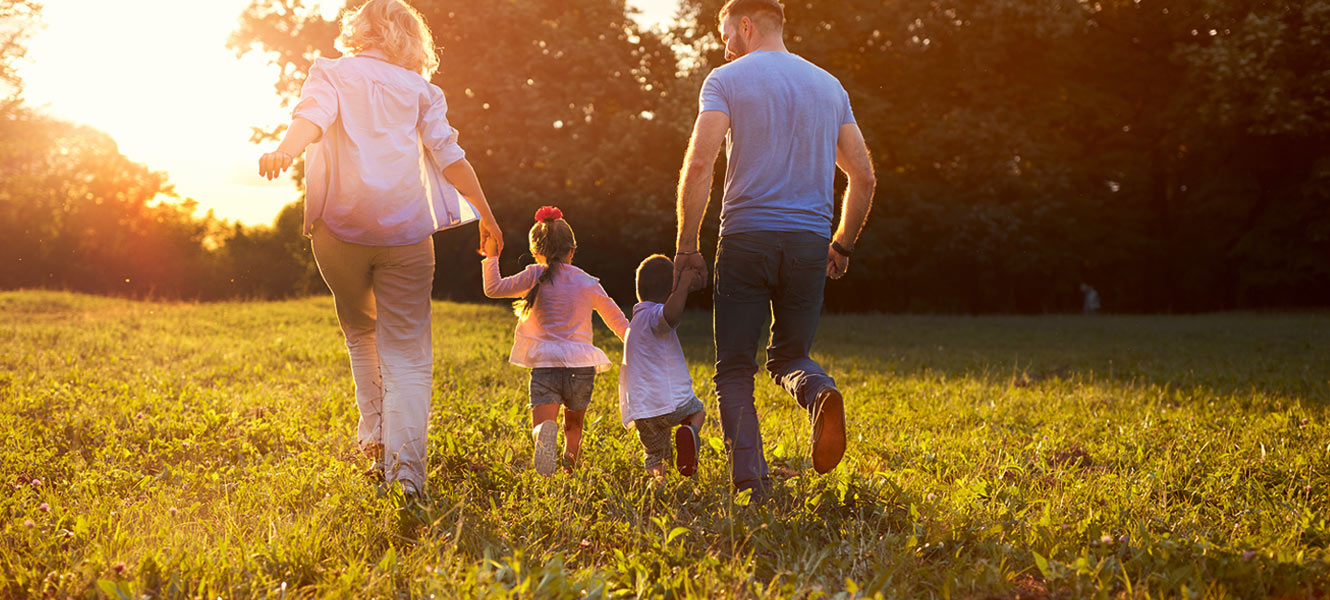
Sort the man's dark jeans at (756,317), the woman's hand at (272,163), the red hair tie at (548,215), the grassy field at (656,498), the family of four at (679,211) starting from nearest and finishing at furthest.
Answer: the grassy field at (656,498)
the woman's hand at (272,163)
the family of four at (679,211)
the man's dark jeans at (756,317)
the red hair tie at (548,215)

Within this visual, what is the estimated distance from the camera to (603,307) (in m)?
4.54

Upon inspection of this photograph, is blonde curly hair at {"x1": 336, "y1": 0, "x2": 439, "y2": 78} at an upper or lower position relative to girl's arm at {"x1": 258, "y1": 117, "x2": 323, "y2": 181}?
upper

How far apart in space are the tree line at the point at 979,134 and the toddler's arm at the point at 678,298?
56.9 feet

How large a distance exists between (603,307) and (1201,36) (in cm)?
2639

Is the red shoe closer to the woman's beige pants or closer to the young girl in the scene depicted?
the young girl

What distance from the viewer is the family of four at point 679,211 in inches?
147

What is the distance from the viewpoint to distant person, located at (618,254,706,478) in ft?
13.7

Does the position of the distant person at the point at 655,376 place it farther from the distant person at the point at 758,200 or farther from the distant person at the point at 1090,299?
the distant person at the point at 1090,299

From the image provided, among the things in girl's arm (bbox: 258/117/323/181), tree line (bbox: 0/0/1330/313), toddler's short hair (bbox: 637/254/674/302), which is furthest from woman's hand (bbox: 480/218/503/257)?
tree line (bbox: 0/0/1330/313)

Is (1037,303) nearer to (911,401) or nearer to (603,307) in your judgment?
(911,401)

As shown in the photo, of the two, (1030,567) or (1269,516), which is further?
(1269,516)

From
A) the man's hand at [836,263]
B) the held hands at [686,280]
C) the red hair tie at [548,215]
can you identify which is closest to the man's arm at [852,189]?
the man's hand at [836,263]

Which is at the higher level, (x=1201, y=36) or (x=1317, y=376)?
(x=1201, y=36)

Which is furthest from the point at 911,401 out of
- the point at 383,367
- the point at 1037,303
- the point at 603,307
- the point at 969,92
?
the point at 1037,303
